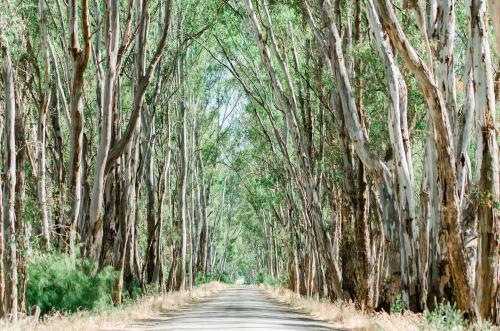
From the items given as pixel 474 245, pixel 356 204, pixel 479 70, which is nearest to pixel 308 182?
pixel 356 204

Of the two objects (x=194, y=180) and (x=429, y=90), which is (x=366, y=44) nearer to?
(x=429, y=90)

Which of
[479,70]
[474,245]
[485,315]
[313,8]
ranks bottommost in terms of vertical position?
[485,315]

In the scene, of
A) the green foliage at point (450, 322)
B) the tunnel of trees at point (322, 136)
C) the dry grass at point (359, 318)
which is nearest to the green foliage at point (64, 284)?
the tunnel of trees at point (322, 136)

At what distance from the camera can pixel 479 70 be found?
1146 cm

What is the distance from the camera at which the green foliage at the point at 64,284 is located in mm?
15038

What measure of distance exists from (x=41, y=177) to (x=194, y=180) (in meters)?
20.7

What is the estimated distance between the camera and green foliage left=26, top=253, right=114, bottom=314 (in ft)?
49.3

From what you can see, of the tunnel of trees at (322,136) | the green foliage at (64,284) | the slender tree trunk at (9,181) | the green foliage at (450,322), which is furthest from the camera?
the slender tree trunk at (9,181)

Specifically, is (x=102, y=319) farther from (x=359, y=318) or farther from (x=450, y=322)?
(x=450, y=322)

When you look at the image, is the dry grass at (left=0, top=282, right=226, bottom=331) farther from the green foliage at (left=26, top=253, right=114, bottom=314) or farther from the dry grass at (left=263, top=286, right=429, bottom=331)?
the dry grass at (left=263, top=286, right=429, bottom=331)

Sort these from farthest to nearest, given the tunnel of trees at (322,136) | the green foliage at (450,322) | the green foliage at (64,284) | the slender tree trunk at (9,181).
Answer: the slender tree trunk at (9,181)
the green foliage at (64,284)
the tunnel of trees at (322,136)
the green foliage at (450,322)

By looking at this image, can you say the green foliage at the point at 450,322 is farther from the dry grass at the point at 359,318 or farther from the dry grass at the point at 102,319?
the dry grass at the point at 102,319

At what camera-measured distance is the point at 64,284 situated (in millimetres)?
15336

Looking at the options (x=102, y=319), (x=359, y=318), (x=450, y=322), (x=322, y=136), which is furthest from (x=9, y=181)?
(x=322, y=136)
